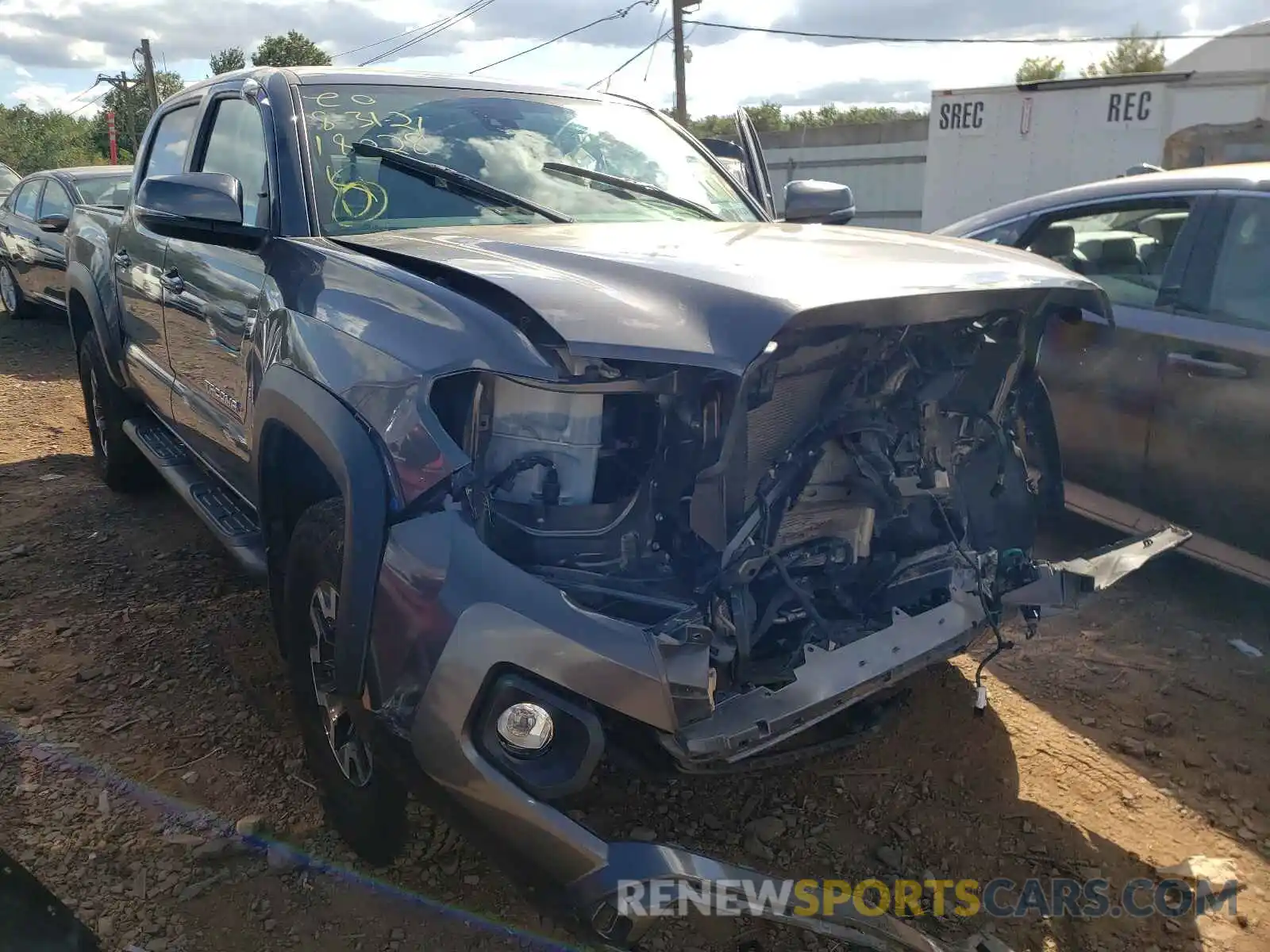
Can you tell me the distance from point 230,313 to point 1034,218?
3634 mm

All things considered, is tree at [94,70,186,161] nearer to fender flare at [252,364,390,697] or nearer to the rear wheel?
the rear wheel

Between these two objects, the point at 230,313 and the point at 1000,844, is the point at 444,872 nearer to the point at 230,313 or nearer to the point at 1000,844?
the point at 1000,844

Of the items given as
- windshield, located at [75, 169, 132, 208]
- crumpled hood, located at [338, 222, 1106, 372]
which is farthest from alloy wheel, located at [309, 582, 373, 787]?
windshield, located at [75, 169, 132, 208]

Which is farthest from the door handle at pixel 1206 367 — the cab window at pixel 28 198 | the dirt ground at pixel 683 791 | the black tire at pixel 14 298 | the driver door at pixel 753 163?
the black tire at pixel 14 298

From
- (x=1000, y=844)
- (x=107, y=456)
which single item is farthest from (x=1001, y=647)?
(x=107, y=456)

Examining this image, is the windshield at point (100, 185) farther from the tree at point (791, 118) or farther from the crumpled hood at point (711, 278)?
the tree at point (791, 118)

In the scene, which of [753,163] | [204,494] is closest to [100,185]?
[204,494]

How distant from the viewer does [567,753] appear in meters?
1.94

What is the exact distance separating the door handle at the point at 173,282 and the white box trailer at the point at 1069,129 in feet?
34.9

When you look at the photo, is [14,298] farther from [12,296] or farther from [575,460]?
[575,460]

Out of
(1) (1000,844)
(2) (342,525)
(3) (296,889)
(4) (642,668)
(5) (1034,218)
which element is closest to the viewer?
(4) (642,668)

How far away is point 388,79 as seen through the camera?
345cm

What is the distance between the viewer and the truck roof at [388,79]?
3.36m

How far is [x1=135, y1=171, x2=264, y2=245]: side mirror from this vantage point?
111 inches
